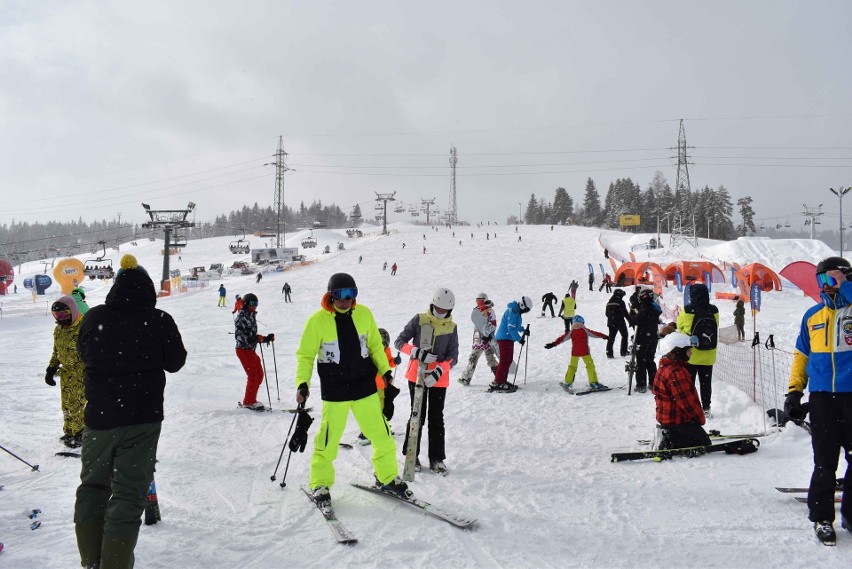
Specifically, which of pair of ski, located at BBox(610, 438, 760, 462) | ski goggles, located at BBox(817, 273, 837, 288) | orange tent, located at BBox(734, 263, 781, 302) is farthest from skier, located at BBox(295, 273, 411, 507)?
orange tent, located at BBox(734, 263, 781, 302)

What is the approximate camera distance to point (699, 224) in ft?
281

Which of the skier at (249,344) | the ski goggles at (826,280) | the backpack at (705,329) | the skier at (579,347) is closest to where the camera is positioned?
the ski goggles at (826,280)

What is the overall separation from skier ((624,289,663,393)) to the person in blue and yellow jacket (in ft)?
15.3

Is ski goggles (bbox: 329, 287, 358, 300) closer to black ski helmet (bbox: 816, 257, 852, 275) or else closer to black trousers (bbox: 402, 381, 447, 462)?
black trousers (bbox: 402, 381, 447, 462)

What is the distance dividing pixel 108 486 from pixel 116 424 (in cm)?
38

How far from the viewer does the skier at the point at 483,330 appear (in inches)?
368

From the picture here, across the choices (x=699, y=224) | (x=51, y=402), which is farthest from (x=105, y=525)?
(x=699, y=224)

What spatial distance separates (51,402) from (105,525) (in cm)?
675

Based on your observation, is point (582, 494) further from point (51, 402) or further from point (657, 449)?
point (51, 402)

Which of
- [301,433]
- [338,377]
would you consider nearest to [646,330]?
[338,377]

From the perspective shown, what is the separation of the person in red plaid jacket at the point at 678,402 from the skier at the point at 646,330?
2962 mm

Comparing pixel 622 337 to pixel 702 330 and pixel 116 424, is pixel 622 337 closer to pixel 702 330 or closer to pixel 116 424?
pixel 702 330

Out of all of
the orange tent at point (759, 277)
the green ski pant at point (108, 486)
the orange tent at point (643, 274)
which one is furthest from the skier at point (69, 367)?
the orange tent at point (759, 277)

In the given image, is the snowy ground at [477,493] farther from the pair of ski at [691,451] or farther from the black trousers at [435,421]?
the black trousers at [435,421]
